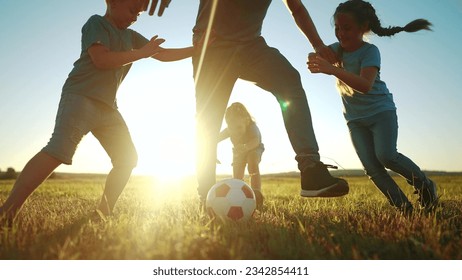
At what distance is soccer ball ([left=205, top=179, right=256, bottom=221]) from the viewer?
3.68m

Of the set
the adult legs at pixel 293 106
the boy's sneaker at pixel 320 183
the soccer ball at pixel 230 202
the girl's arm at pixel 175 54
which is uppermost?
the girl's arm at pixel 175 54

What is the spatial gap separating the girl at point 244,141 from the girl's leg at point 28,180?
4.66m

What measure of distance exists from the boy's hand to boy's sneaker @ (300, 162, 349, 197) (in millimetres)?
1932

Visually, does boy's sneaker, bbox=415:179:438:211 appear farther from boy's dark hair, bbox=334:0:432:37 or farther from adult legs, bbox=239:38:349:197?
boy's dark hair, bbox=334:0:432:37

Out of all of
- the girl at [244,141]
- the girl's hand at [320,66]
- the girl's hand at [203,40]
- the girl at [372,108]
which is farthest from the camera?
the girl at [244,141]

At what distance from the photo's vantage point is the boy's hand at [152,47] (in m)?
3.91

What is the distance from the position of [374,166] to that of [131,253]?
11.2 ft

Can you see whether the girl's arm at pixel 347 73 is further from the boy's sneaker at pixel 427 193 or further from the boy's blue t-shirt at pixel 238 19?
the boy's sneaker at pixel 427 193

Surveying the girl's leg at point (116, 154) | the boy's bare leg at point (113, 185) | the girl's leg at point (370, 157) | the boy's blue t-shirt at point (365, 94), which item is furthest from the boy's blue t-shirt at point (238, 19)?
the boy's bare leg at point (113, 185)

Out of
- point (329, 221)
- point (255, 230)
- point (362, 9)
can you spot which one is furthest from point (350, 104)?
point (255, 230)

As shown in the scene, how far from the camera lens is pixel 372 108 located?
14.8 feet

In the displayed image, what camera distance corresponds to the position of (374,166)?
186 inches

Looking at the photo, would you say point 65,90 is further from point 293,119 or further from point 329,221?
point 329,221

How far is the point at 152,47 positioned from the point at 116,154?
4.32ft
